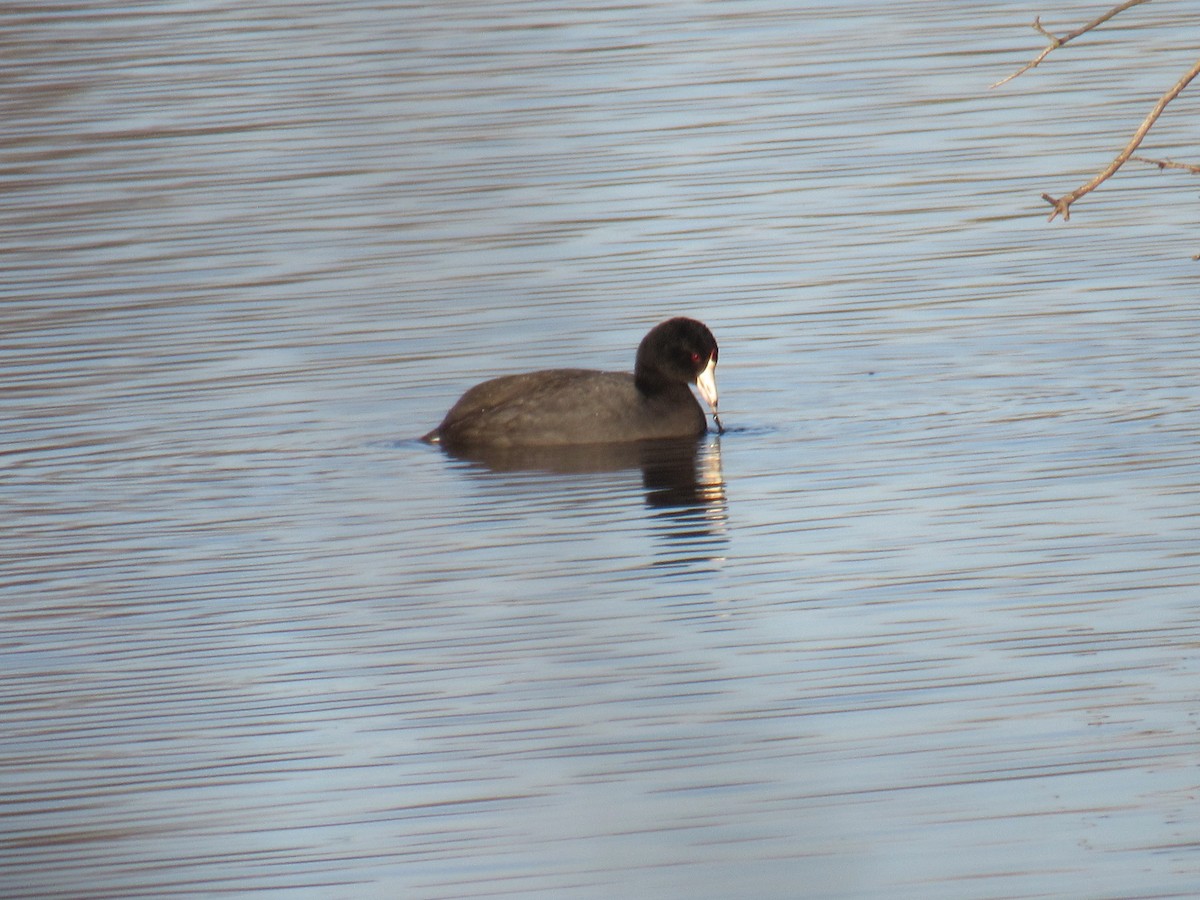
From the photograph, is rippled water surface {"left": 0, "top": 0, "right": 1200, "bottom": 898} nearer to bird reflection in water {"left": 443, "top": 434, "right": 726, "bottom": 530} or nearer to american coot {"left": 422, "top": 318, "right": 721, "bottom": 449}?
bird reflection in water {"left": 443, "top": 434, "right": 726, "bottom": 530}

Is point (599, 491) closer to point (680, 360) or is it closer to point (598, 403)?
point (598, 403)

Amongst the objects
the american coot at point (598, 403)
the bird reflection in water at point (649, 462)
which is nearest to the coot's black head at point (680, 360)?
the american coot at point (598, 403)

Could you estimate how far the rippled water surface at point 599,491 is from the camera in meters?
5.97

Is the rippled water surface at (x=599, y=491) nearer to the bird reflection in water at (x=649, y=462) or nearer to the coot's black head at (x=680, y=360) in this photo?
the bird reflection in water at (x=649, y=462)

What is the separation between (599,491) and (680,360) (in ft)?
5.09

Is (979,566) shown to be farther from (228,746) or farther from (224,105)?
(224,105)

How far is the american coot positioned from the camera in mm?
11523

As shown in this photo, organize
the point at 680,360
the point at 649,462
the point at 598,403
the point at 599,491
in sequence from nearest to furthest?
the point at 599,491, the point at 649,462, the point at 598,403, the point at 680,360

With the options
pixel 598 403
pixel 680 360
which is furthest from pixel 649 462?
pixel 680 360

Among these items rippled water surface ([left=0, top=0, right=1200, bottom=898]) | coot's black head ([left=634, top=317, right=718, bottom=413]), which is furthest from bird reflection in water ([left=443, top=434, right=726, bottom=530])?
coot's black head ([left=634, top=317, right=718, bottom=413])

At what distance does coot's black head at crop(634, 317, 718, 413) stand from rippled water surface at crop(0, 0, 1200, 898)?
0.94 ft

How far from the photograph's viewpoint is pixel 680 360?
38.9ft

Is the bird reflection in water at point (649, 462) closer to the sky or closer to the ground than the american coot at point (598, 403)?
closer to the ground

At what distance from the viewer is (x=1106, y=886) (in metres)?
5.50
